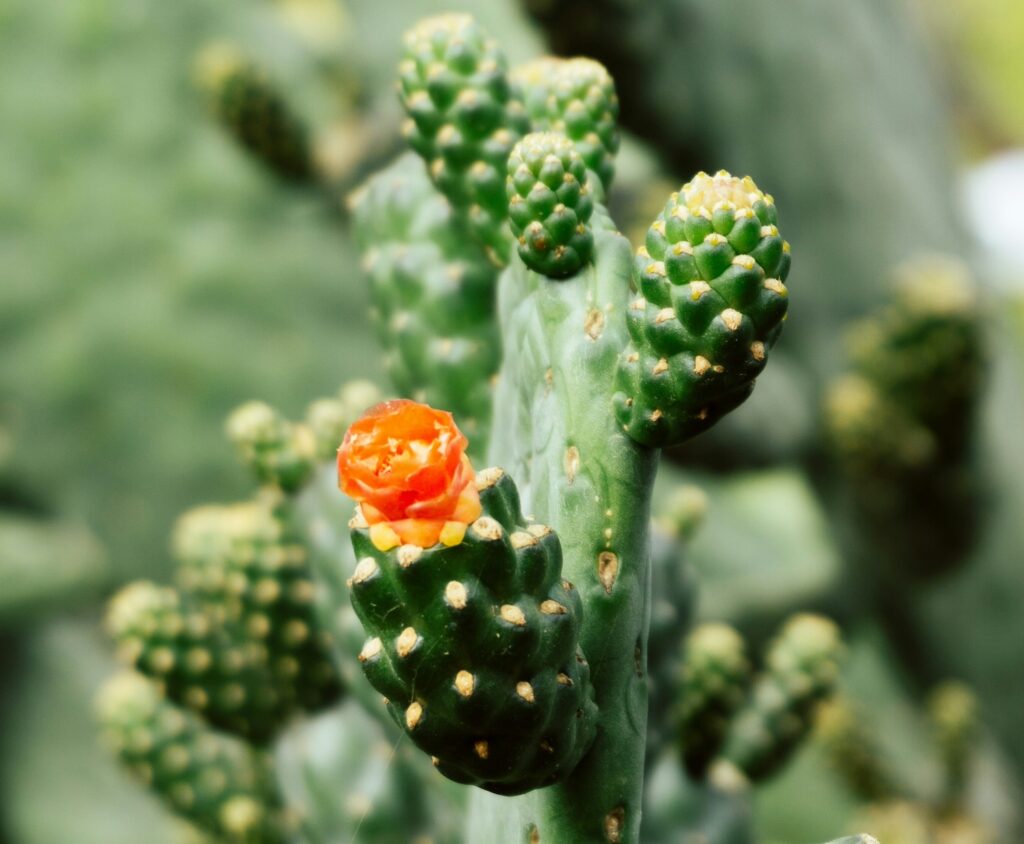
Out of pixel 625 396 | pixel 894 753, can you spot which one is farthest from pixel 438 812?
pixel 894 753

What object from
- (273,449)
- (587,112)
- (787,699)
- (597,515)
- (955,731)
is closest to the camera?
(597,515)

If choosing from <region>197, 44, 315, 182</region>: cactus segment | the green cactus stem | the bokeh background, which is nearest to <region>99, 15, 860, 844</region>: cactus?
the green cactus stem

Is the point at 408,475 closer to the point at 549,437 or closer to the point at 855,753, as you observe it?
the point at 549,437

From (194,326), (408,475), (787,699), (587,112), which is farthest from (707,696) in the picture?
(194,326)

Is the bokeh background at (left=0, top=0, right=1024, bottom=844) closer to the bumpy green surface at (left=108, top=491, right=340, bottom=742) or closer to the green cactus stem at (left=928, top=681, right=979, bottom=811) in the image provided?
the green cactus stem at (left=928, top=681, right=979, bottom=811)

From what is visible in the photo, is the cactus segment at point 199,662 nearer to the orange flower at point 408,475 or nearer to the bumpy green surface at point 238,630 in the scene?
the bumpy green surface at point 238,630
